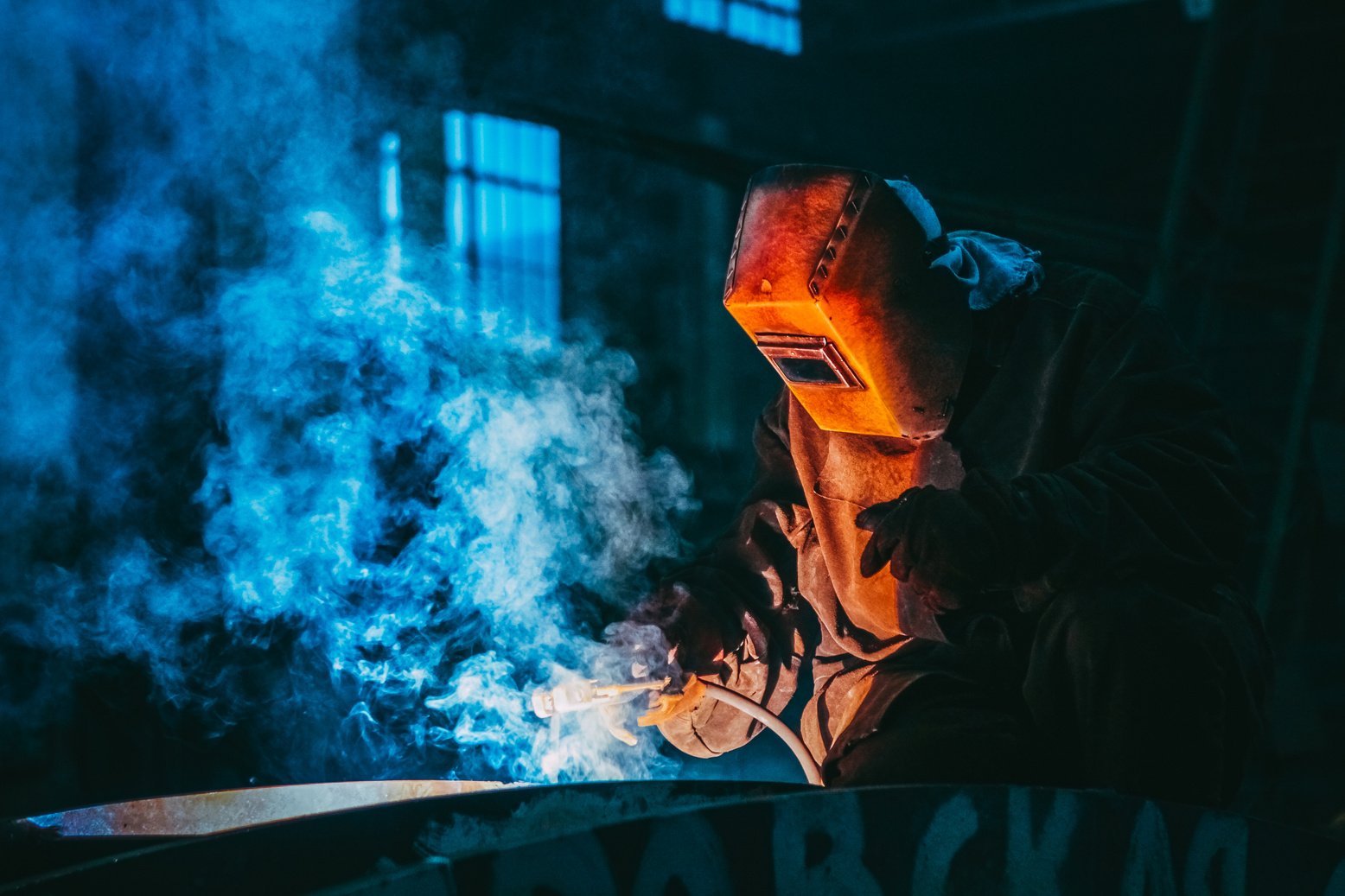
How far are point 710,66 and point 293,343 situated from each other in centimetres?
603

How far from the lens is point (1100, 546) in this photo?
1.87 metres

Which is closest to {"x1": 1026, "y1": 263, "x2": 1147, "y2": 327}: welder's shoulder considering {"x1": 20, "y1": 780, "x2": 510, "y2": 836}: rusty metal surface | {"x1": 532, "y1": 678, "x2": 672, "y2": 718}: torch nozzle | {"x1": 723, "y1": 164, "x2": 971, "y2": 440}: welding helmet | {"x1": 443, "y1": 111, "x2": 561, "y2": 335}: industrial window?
{"x1": 723, "y1": 164, "x2": 971, "y2": 440}: welding helmet

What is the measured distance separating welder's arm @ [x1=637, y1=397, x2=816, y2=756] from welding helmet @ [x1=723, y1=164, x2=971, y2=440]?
1.45 feet

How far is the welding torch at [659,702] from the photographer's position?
2340 mm

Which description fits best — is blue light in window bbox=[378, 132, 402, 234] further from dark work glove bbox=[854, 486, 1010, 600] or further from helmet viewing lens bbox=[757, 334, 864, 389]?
dark work glove bbox=[854, 486, 1010, 600]

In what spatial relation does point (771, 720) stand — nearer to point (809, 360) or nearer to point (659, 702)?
point (659, 702)

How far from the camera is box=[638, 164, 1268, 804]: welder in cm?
185

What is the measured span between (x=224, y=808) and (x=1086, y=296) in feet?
5.57

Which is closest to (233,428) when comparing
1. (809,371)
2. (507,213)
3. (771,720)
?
(507,213)

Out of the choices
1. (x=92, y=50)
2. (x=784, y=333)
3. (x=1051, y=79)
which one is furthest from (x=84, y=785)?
(x=1051, y=79)

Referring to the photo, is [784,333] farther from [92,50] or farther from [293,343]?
[92,50]

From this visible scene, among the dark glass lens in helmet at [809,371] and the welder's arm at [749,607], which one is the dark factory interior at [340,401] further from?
the dark glass lens in helmet at [809,371]

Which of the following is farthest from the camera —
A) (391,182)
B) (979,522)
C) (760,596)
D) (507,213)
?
(507,213)

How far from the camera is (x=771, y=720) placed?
2.43 metres
